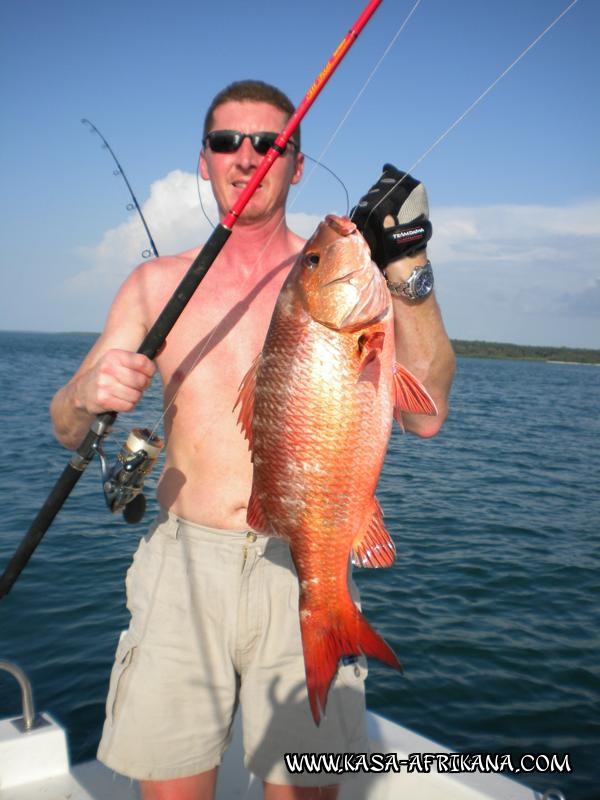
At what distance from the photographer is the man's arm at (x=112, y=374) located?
8.36 feet

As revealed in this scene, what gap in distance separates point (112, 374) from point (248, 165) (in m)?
1.15

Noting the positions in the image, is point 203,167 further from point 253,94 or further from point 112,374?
point 112,374

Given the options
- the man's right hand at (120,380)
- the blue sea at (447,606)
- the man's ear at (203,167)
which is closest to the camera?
the man's right hand at (120,380)

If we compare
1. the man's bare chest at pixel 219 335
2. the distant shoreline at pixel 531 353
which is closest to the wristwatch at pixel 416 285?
the man's bare chest at pixel 219 335

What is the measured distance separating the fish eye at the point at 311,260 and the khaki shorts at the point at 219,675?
4.06 ft

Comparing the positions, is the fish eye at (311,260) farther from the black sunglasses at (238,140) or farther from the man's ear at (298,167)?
the man's ear at (298,167)

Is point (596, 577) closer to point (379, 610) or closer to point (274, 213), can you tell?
point (379, 610)

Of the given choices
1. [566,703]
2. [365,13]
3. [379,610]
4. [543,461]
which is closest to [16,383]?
[543,461]

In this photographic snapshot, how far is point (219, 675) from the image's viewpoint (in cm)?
288

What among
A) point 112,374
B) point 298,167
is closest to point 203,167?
point 298,167

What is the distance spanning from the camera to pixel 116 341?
308 centimetres

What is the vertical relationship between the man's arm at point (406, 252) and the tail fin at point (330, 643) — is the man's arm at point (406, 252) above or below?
above

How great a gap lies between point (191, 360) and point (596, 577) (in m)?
8.56

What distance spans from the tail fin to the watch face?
3.56ft
